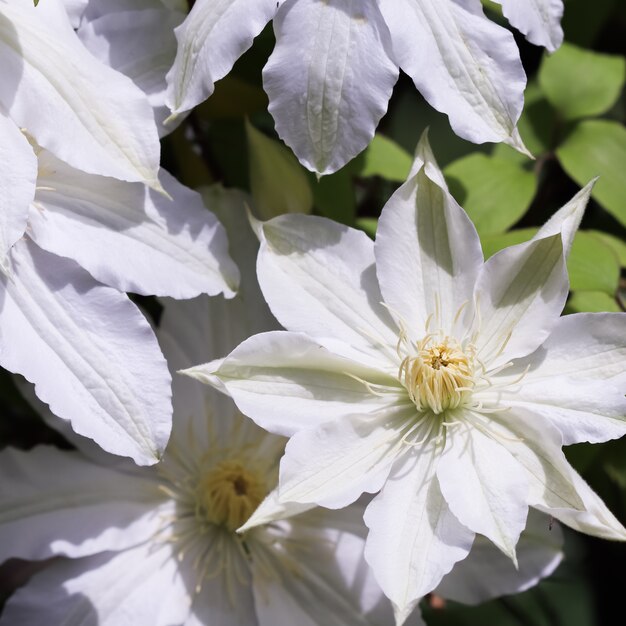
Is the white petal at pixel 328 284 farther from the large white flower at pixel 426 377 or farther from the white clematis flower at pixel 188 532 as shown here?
the white clematis flower at pixel 188 532

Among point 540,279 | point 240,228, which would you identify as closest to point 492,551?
point 540,279

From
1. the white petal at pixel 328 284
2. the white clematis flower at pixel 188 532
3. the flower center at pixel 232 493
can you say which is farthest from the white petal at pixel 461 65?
the flower center at pixel 232 493

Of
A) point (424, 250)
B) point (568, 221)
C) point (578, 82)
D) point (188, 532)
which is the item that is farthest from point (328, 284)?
point (578, 82)

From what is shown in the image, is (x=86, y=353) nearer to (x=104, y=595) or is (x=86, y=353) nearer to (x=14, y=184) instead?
(x=14, y=184)

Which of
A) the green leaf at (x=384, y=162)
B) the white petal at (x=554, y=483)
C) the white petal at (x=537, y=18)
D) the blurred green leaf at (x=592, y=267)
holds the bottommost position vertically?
the white petal at (x=554, y=483)

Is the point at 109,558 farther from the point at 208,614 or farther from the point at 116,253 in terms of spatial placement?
the point at 116,253

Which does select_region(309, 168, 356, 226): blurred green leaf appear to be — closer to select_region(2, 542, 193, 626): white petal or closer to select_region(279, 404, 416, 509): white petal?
select_region(279, 404, 416, 509): white petal
